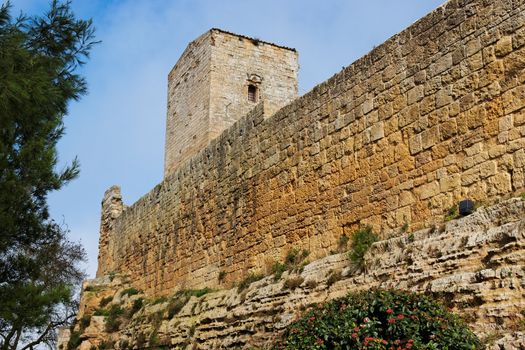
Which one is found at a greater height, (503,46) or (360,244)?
(503,46)

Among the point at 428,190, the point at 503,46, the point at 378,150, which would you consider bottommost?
the point at 428,190

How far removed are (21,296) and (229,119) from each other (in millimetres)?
10304

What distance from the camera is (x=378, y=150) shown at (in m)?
9.50

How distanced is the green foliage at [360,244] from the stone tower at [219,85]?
9.64 metres

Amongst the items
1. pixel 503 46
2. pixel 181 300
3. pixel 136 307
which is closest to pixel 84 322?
pixel 136 307

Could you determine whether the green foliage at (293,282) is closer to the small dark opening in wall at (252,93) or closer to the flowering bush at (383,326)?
the flowering bush at (383,326)

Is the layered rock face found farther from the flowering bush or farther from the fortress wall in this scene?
the fortress wall

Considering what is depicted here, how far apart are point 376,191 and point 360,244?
2.65 feet

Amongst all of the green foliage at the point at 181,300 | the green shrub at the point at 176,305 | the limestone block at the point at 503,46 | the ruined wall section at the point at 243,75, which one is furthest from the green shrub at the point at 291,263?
the ruined wall section at the point at 243,75

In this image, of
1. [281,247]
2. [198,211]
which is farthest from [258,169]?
[198,211]

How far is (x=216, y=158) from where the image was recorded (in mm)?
14047

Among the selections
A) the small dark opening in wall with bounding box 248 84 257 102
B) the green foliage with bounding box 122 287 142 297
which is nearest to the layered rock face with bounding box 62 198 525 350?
the green foliage with bounding box 122 287 142 297

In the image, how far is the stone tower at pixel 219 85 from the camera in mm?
18938

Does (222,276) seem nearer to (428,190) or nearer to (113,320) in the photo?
(113,320)
